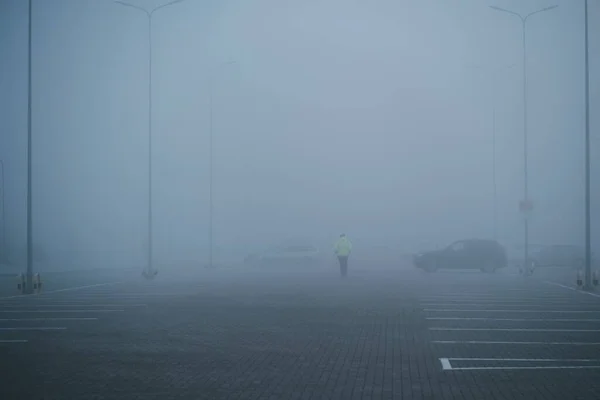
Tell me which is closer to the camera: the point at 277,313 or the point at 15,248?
the point at 277,313

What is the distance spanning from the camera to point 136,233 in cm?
7988

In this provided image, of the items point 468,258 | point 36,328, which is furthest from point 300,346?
point 468,258

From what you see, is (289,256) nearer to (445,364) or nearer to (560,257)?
(560,257)

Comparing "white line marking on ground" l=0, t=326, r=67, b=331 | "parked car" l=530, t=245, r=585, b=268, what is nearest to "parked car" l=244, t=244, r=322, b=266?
"parked car" l=530, t=245, r=585, b=268

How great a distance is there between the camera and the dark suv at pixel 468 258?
3800 cm

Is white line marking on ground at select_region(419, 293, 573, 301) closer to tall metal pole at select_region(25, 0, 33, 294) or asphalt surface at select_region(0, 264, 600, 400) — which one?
asphalt surface at select_region(0, 264, 600, 400)

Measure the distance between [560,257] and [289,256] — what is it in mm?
16267

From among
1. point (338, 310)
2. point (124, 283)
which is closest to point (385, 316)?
point (338, 310)

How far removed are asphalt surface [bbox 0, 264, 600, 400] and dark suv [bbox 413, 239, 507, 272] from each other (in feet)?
47.5

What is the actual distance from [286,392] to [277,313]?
8922 millimetres

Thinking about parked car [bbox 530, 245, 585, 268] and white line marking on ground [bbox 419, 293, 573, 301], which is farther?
parked car [bbox 530, 245, 585, 268]

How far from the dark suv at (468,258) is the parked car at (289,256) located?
36.4ft

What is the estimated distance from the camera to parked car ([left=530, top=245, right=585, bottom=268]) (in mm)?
41503

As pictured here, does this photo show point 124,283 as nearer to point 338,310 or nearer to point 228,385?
point 338,310
